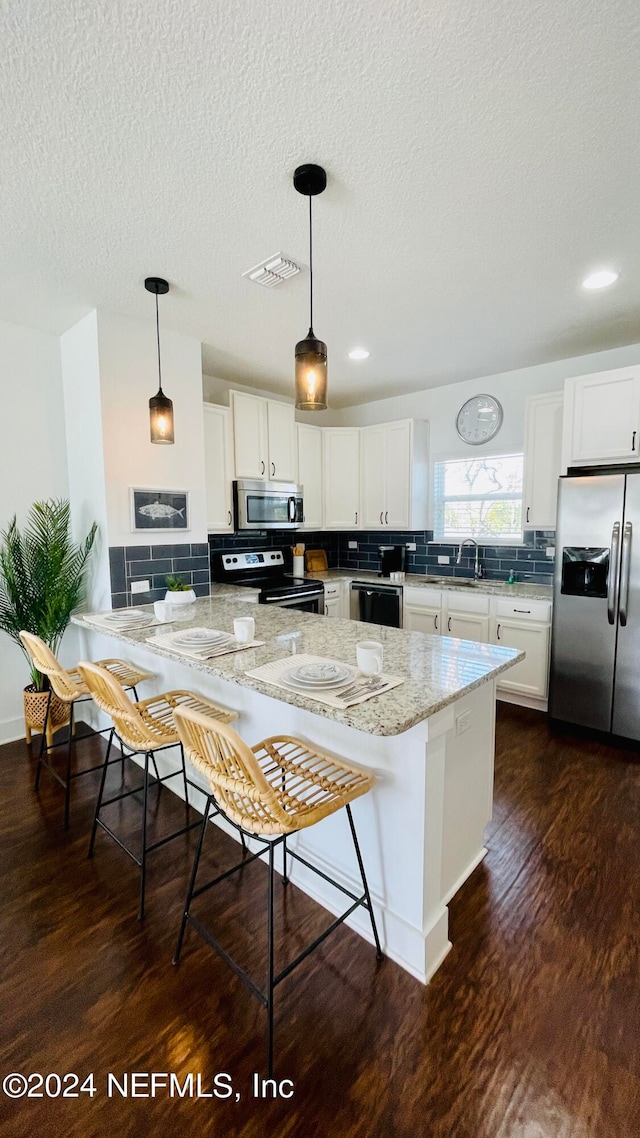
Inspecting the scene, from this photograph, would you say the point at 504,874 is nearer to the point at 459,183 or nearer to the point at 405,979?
the point at 405,979

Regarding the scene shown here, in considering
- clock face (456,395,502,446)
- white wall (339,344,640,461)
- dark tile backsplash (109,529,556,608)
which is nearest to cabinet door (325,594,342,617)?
dark tile backsplash (109,529,556,608)

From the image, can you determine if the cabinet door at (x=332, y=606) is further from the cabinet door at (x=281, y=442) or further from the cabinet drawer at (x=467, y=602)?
the cabinet door at (x=281, y=442)

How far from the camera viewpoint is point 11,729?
311 cm

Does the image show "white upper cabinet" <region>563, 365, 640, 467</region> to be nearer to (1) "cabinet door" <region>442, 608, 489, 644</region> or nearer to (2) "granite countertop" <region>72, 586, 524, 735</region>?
(1) "cabinet door" <region>442, 608, 489, 644</region>

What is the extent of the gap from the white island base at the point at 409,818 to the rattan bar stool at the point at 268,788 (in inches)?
3.1

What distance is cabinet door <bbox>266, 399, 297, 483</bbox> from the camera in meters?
4.06

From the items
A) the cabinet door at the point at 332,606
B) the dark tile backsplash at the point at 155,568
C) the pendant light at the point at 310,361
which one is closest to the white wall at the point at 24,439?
the dark tile backsplash at the point at 155,568

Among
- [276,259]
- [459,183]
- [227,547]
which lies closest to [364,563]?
[227,547]

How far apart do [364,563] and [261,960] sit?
401 cm

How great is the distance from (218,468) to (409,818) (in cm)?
289

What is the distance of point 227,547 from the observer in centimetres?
420

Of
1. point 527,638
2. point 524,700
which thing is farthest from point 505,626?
point 524,700

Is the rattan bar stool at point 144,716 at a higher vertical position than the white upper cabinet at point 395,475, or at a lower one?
lower

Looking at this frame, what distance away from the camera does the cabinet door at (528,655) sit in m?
3.43
